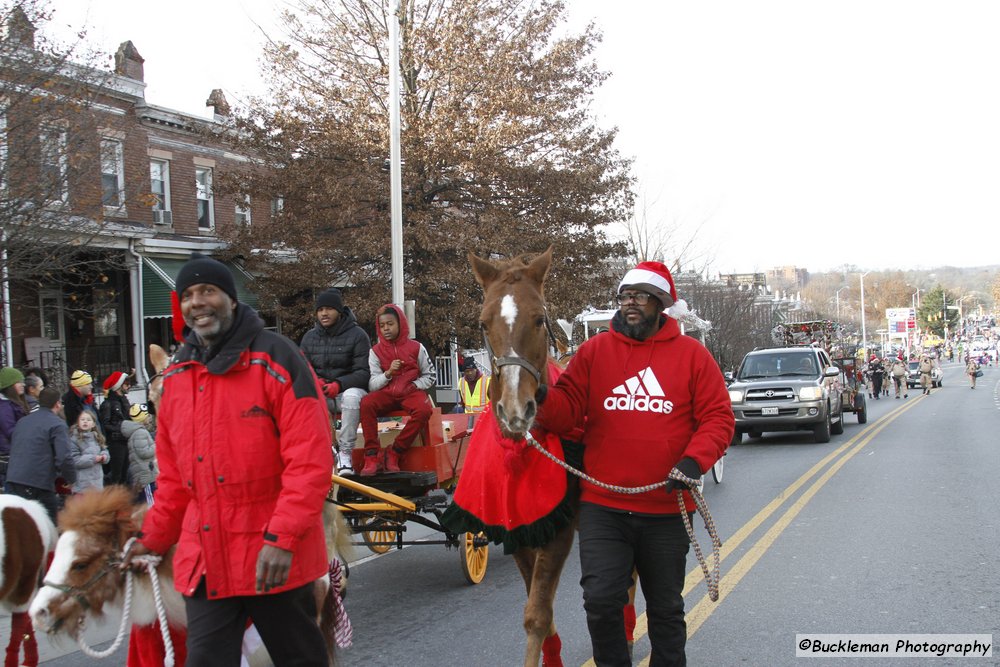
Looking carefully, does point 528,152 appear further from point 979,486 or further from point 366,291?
point 979,486

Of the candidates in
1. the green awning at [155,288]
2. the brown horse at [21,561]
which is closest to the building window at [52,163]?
the brown horse at [21,561]

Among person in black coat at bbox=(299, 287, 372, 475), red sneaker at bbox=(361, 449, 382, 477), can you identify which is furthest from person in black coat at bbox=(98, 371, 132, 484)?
red sneaker at bbox=(361, 449, 382, 477)

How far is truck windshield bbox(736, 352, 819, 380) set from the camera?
18828 mm

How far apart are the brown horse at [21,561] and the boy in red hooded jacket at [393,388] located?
2395 millimetres

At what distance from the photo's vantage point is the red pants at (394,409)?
7086mm

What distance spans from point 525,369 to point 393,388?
3.36 metres

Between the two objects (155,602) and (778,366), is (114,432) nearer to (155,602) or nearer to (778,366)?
(155,602)

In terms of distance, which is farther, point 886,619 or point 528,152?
point 528,152

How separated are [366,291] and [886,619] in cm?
1660

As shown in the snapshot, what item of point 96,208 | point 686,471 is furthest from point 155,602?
point 96,208

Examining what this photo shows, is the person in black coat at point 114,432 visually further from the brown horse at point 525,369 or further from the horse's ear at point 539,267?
the horse's ear at point 539,267

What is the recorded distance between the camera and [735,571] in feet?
24.2

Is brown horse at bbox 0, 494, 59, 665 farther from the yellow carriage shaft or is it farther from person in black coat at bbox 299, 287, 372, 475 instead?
person in black coat at bbox 299, 287, 372, 475

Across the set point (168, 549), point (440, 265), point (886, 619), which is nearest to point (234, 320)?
point (168, 549)
